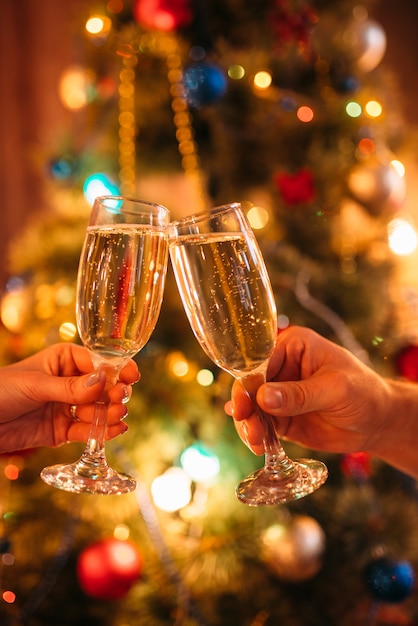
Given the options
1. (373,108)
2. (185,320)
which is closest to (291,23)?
(373,108)

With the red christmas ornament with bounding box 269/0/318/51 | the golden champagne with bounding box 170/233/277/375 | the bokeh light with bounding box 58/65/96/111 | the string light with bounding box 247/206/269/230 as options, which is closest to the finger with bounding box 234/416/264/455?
the golden champagne with bounding box 170/233/277/375

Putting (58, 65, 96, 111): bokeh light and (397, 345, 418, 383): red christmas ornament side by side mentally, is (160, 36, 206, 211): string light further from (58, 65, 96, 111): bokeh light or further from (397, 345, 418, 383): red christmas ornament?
(397, 345, 418, 383): red christmas ornament

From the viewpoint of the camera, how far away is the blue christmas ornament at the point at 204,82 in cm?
153

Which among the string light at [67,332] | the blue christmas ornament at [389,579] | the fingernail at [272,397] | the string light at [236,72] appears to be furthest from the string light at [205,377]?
the fingernail at [272,397]

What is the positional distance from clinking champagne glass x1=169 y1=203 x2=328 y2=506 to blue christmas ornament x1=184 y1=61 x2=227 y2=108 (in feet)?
2.79

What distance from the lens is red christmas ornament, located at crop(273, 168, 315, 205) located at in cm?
168

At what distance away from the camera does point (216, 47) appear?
68.9 inches

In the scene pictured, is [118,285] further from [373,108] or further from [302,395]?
[373,108]

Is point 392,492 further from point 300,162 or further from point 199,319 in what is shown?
point 199,319

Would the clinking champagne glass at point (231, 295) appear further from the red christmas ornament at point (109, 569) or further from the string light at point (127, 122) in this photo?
the string light at point (127, 122)

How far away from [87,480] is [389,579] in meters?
0.82

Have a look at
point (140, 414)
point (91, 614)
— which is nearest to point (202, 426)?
point (140, 414)

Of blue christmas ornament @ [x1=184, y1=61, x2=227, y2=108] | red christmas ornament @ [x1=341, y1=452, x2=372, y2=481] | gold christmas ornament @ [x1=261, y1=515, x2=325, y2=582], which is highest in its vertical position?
blue christmas ornament @ [x1=184, y1=61, x2=227, y2=108]

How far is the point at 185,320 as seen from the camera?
1.61m
